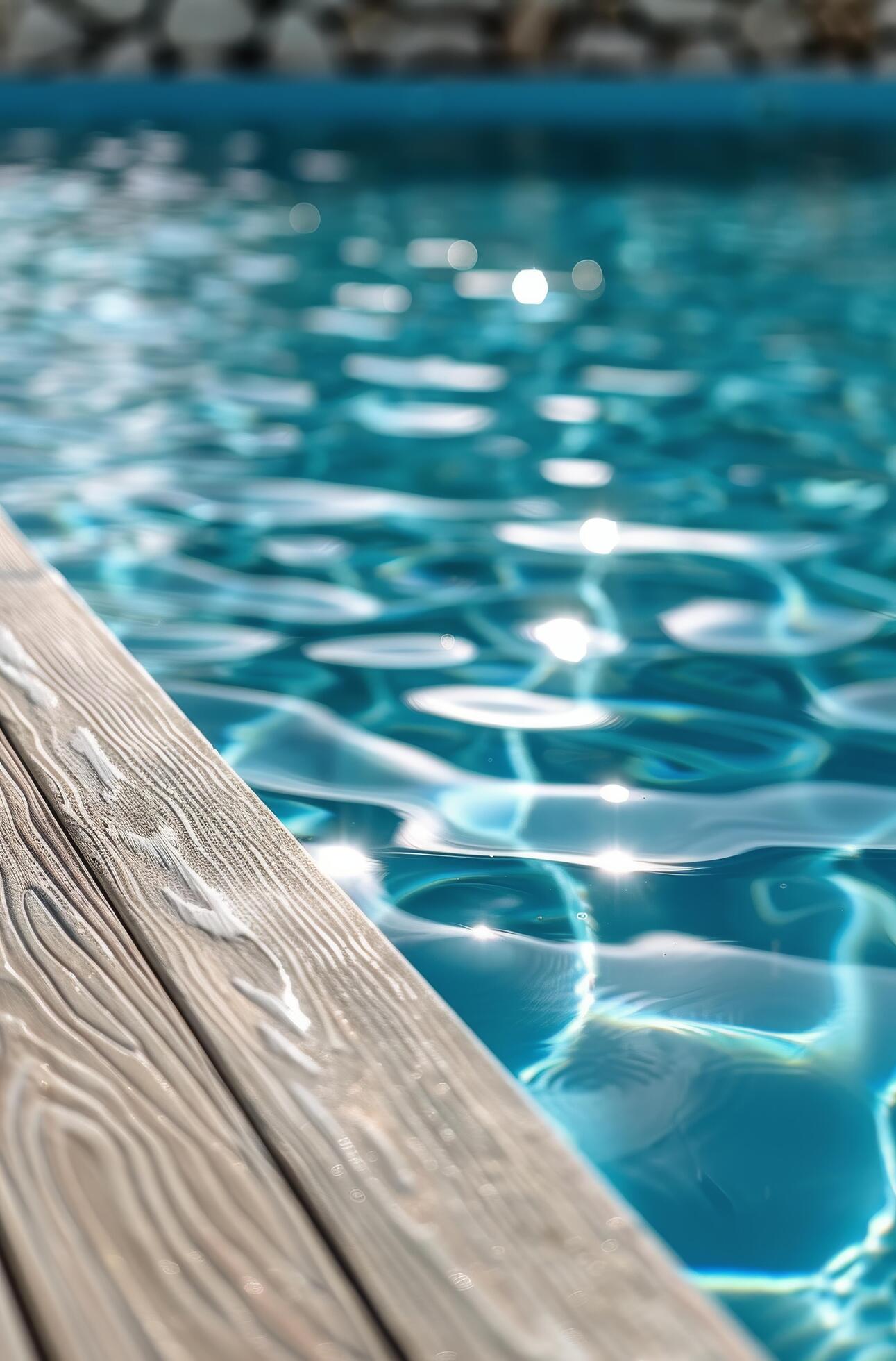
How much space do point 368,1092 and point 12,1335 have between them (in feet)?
0.74

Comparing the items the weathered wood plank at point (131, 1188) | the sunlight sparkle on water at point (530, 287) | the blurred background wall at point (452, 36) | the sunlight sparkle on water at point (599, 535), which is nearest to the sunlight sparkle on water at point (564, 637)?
the sunlight sparkle on water at point (599, 535)

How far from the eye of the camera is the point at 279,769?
146cm

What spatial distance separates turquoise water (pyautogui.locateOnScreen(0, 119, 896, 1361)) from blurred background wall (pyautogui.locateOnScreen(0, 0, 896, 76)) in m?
5.28

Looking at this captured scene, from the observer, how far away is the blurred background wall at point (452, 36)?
8914 millimetres

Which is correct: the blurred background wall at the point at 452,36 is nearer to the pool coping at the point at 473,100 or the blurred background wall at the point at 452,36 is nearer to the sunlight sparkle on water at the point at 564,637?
the pool coping at the point at 473,100

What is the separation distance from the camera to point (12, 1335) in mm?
633

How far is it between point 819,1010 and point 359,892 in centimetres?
39

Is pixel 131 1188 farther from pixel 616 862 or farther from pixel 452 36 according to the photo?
pixel 452 36

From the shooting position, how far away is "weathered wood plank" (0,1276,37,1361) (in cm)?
62

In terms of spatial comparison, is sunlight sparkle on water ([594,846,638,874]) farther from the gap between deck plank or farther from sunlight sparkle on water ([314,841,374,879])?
the gap between deck plank

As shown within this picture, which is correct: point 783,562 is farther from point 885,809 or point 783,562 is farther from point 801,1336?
point 801,1336


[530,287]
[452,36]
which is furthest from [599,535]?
[452,36]

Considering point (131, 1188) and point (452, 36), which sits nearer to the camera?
point (131, 1188)

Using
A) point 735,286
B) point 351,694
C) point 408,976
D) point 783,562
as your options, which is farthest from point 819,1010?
point 735,286
